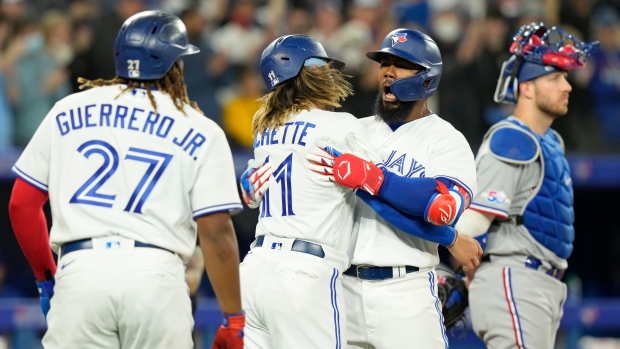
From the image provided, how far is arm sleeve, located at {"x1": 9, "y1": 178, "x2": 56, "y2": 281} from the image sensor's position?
4039 mm

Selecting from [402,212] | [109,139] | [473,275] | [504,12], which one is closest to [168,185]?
[109,139]

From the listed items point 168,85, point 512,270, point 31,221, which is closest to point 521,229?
point 512,270

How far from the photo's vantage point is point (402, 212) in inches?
177

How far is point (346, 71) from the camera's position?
9.32 meters

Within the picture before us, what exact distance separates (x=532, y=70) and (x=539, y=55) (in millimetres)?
98

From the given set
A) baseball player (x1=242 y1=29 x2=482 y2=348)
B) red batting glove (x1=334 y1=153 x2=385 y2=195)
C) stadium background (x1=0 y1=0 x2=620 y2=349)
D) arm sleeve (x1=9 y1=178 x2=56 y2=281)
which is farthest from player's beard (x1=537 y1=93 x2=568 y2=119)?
stadium background (x1=0 y1=0 x2=620 y2=349)

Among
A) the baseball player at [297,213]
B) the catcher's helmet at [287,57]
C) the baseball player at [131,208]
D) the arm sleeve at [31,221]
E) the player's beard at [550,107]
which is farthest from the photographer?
the player's beard at [550,107]

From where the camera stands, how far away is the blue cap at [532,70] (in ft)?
18.4

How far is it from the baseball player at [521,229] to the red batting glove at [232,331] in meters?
1.76

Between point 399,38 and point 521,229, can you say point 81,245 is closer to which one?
point 399,38

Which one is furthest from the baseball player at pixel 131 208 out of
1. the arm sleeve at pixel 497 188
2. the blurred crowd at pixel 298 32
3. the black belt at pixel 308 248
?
the blurred crowd at pixel 298 32

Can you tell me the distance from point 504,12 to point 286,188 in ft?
21.6

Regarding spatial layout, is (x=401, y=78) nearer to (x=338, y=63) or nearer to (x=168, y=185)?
(x=338, y=63)

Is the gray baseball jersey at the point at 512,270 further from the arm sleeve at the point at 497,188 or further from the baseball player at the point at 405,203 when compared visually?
the baseball player at the point at 405,203
